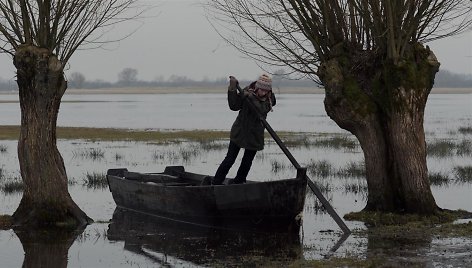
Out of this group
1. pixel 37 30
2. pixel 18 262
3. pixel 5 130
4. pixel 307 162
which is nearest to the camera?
pixel 18 262

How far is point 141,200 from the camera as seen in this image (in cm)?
1603

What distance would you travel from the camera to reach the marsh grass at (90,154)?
27.9m

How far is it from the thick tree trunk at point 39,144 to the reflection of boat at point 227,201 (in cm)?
160

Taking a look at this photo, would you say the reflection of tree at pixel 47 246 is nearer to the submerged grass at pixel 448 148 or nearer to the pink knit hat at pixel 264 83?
the pink knit hat at pixel 264 83

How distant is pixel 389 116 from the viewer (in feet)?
48.2

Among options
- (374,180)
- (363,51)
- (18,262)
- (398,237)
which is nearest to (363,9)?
(363,51)

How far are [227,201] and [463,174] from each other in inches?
403

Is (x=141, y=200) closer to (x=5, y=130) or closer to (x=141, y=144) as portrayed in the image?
(x=141, y=144)

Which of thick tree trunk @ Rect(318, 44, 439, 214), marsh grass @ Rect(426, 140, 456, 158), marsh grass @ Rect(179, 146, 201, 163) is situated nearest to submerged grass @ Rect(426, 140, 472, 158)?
marsh grass @ Rect(426, 140, 456, 158)

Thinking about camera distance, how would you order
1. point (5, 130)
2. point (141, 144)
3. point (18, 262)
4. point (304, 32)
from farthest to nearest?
point (5, 130) < point (141, 144) < point (304, 32) < point (18, 262)

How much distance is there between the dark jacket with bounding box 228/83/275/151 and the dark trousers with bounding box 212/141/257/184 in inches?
6.9

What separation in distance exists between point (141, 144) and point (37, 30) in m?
20.1

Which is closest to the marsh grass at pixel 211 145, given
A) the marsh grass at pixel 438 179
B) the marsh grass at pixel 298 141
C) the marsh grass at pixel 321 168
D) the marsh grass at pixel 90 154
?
the marsh grass at pixel 298 141

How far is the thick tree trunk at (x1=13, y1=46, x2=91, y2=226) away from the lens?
14320mm
